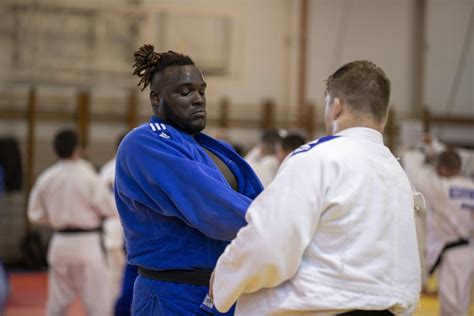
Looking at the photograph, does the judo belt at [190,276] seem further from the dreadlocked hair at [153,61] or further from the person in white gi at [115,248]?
the person in white gi at [115,248]

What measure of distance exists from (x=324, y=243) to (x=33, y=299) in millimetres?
9099

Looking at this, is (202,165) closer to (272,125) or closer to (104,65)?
(104,65)

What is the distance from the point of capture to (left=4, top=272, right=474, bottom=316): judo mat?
1008 centimetres

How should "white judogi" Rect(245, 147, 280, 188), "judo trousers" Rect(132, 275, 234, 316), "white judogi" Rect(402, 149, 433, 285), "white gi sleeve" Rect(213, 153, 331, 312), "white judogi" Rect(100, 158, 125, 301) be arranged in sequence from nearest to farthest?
"white gi sleeve" Rect(213, 153, 331, 312), "judo trousers" Rect(132, 275, 234, 316), "white judogi" Rect(245, 147, 280, 188), "white judogi" Rect(402, 149, 433, 285), "white judogi" Rect(100, 158, 125, 301)

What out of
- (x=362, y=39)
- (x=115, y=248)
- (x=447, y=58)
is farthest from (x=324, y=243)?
(x=447, y=58)

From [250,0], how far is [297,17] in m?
0.93

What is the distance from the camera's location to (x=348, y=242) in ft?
8.89

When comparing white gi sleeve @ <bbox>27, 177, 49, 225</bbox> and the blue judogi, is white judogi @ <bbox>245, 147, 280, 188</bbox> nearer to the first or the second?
white gi sleeve @ <bbox>27, 177, 49, 225</bbox>

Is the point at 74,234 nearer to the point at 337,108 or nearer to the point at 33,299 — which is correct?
the point at 33,299

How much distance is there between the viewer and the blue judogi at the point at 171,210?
3.15m

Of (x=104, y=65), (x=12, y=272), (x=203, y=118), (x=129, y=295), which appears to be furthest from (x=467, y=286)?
(x=12, y=272)

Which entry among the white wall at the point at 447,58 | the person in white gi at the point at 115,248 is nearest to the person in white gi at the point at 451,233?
the person in white gi at the point at 115,248

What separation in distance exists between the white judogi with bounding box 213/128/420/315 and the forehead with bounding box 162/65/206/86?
0.85 metres

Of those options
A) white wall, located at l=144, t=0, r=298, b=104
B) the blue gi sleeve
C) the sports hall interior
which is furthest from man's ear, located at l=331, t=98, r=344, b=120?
white wall, located at l=144, t=0, r=298, b=104
